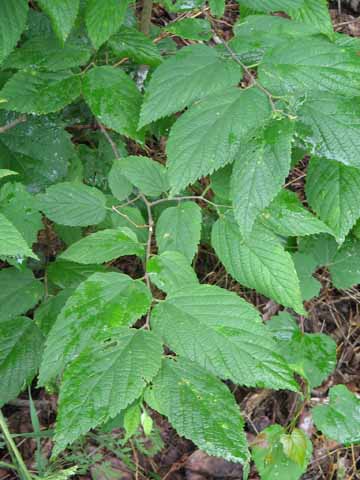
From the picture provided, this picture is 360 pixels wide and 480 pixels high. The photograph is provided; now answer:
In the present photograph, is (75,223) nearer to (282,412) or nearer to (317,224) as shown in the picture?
(317,224)

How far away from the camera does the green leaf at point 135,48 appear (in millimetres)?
1819

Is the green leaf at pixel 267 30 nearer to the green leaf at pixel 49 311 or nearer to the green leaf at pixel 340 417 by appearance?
the green leaf at pixel 49 311

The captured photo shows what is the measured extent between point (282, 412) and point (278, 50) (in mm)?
1885

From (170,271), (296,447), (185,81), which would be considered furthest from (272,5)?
(296,447)

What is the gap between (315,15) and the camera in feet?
6.22

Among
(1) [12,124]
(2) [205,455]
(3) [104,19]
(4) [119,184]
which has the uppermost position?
(3) [104,19]

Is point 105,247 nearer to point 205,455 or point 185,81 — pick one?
point 185,81

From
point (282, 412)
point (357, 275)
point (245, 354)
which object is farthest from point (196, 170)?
point (282, 412)

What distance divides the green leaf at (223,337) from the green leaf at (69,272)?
2.08 ft

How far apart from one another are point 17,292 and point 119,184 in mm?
500

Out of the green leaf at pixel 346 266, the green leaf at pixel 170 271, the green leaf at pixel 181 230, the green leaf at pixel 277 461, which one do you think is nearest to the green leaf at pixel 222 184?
the green leaf at pixel 181 230

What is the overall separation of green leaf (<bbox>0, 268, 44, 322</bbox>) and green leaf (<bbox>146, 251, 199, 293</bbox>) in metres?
0.55

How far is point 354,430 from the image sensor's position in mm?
2342

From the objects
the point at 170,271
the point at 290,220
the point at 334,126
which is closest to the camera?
the point at 334,126
